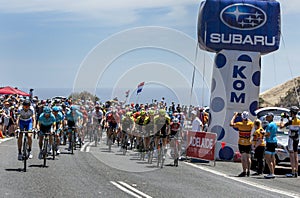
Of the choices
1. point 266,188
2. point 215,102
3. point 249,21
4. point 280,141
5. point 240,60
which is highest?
point 249,21

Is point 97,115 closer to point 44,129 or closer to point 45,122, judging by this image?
point 44,129

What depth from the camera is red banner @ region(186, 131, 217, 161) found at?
1933 centimetres

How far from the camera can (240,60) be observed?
2073cm

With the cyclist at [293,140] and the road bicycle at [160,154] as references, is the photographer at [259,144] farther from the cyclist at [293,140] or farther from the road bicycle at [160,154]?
the road bicycle at [160,154]

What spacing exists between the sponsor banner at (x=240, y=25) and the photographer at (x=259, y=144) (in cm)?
457

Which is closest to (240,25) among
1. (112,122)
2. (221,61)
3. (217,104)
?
(221,61)

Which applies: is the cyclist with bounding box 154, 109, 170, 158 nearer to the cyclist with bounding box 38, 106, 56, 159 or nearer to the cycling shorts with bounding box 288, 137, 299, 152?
the cyclist with bounding box 38, 106, 56, 159

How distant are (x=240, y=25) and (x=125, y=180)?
9132 millimetres

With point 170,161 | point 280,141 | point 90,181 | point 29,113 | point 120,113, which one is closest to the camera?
point 90,181

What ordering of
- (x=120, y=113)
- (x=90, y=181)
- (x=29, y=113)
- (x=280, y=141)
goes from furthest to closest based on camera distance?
(x=120, y=113) < (x=280, y=141) < (x=29, y=113) < (x=90, y=181)

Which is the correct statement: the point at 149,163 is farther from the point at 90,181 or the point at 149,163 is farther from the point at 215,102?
the point at 90,181

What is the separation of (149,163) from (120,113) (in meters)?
6.69

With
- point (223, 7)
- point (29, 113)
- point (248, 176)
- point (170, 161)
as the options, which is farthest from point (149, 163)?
point (223, 7)

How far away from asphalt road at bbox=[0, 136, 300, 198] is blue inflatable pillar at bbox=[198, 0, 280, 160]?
7.78 feet
